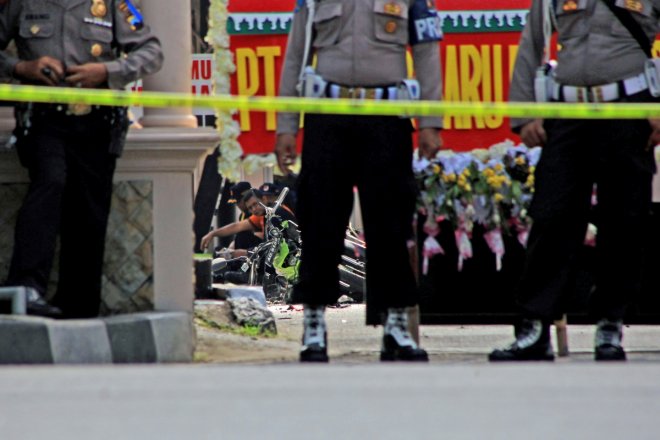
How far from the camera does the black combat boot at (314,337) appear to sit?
516 cm

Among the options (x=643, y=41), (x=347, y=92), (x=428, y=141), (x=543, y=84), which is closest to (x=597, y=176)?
(x=543, y=84)

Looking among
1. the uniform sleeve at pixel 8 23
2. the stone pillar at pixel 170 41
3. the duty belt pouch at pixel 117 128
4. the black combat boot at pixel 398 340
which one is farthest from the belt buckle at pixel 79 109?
the black combat boot at pixel 398 340

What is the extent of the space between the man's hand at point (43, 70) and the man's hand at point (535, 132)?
6.02ft

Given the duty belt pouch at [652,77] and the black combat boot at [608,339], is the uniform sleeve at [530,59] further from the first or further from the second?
the black combat boot at [608,339]

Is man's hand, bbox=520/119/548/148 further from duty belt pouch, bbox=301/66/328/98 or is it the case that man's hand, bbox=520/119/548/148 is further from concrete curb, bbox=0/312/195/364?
concrete curb, bbox=0/312/195/364

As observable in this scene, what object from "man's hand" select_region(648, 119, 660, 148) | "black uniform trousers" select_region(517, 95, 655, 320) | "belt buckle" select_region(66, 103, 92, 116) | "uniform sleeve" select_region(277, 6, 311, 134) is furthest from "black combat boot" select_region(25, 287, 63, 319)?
"man's hand" select_region(648, 119, 660, 148)

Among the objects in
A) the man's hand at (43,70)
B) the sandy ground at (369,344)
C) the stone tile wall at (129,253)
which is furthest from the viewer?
the sandy ground at (369,344)

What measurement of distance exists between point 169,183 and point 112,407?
9.78 ft

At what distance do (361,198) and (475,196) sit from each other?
1589mm

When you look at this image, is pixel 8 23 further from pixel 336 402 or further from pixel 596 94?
pixel 336 402

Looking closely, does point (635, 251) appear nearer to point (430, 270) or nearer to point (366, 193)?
point (366, 193)

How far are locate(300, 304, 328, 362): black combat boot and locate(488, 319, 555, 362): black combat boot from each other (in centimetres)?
63

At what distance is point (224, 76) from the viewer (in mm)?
7148

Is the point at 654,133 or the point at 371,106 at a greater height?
the point at 371,106
